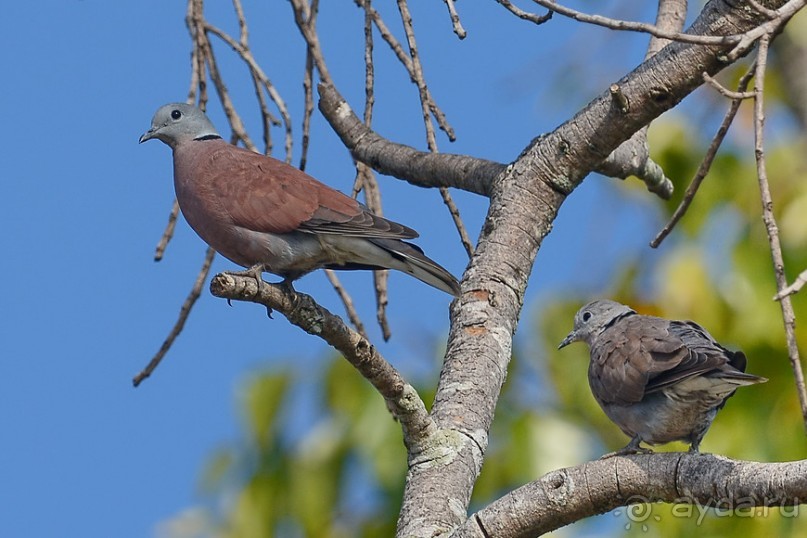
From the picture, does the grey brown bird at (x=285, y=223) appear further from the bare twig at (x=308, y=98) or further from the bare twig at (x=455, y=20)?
the bare twig at (x=455, y=20)

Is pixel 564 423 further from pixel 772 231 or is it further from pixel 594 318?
pixel 772 231

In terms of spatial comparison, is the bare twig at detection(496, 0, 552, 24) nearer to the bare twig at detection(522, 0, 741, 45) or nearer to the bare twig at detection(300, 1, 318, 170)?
the bare twig at detection(522, 0, 741, 45)

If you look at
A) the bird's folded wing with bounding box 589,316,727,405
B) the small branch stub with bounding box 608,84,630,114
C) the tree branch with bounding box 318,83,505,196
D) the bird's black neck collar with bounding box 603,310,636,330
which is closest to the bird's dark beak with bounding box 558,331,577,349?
the bird's black neck collar with bounding box 603,310,636,330

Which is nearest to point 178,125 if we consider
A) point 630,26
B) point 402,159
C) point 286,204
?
point 286,204

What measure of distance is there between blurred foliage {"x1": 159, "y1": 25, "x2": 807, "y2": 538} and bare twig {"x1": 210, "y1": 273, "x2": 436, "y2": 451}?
989mm

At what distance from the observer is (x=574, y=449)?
374 cm

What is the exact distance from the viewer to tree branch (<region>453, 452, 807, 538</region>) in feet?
7.27

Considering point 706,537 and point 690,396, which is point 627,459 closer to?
point 690,396

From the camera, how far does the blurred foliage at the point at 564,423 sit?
370 cm

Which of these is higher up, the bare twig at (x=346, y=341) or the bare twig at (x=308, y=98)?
the bare twig at (x=308, y=98)

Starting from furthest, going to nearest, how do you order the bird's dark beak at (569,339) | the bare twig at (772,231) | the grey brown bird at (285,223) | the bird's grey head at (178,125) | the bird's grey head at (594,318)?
the bird's grey head at (178,125), the bird's dark beak at (569,339), the bird's grey head at (594,318), the grey brown bird at (285,223), the bare twig at (772,231)

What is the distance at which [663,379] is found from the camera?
3342 millimetres

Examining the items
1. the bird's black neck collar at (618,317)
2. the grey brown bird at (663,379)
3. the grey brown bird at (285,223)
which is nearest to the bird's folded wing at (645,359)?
the grey brown bird at (663,379)

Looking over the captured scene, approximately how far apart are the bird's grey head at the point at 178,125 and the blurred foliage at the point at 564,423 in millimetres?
1063
